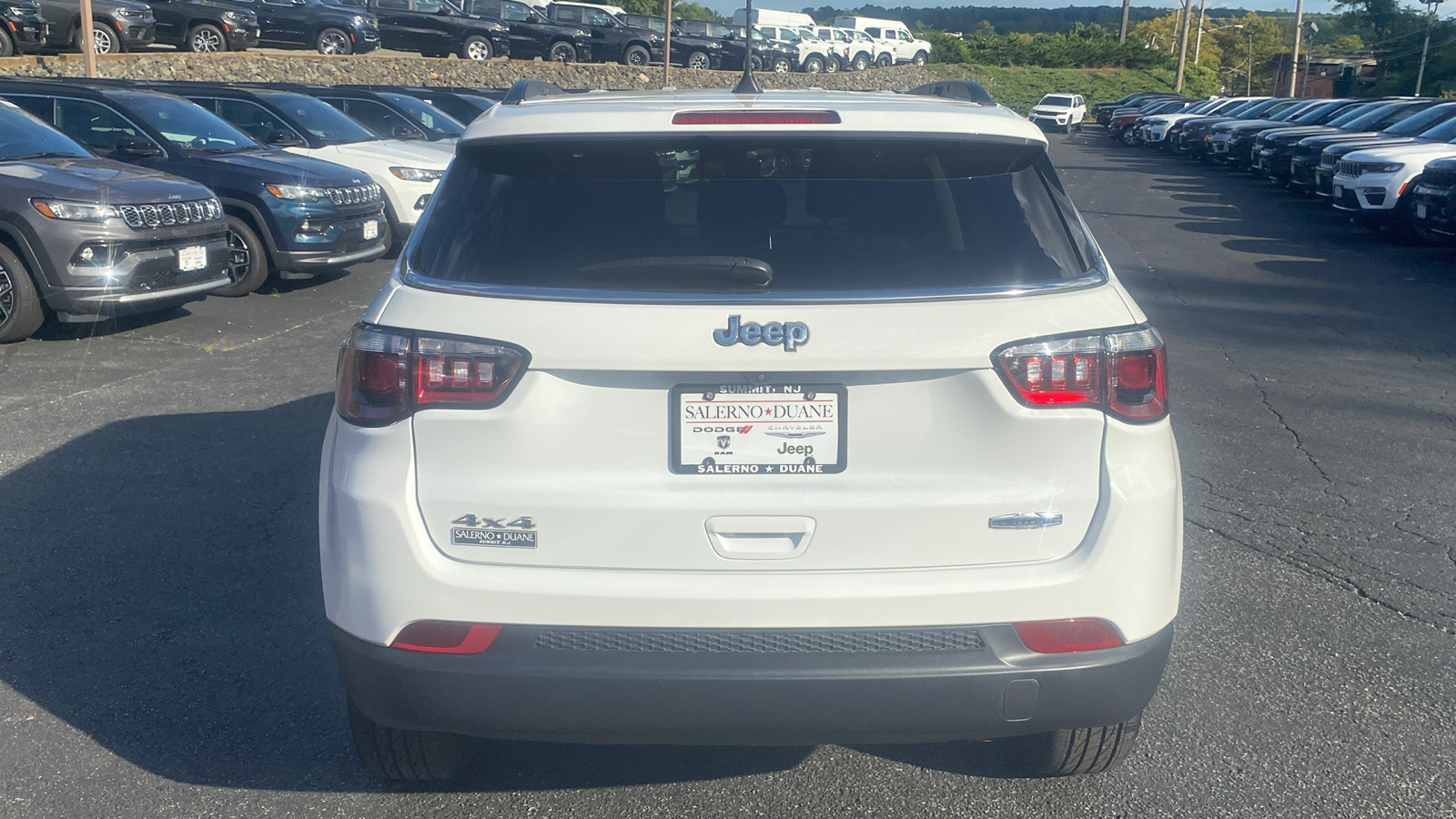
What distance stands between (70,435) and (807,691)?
5315 millimetres

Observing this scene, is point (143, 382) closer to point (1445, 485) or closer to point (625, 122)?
point (625, 122)

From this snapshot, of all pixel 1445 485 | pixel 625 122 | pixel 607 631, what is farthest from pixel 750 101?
→ pixel 1445 485

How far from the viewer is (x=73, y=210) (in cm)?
860

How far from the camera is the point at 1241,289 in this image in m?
12.6

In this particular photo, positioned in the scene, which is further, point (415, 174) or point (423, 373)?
point (415, 174)

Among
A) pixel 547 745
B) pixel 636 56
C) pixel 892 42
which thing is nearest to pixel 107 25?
pixel 636 56

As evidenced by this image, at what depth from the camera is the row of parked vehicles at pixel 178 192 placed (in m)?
8.60

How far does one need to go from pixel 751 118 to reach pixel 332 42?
3302cm

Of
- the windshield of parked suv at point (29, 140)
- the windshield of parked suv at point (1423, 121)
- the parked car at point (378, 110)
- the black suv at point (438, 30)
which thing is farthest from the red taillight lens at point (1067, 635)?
the black suv at point (438, 30)

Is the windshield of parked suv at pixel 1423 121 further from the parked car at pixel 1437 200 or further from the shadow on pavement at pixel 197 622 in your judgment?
the shadow on pavement at pixel 197 622

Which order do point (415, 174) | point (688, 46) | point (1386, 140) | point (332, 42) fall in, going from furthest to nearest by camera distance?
point (688, 46) < point (332, 42) < point (1386, 140) < point (415, 174)

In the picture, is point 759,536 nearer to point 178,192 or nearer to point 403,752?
point 403,752

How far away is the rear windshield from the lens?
2.71 meters

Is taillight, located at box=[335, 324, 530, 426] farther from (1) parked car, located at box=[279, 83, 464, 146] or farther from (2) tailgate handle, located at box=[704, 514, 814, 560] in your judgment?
Result: (1) parked car, located at box=[279, 83, 464, 146]
